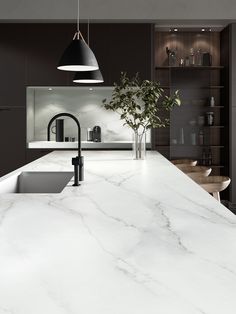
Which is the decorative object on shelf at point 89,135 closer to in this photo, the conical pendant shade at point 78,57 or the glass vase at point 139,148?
the glass vase at point 139,148

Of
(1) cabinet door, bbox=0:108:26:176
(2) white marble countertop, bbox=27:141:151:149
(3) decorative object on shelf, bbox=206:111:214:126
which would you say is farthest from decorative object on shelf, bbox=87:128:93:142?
(3) decorative object on shelf, bbox=206:111:214:126

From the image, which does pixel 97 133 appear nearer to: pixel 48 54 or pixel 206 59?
pixel 48 54

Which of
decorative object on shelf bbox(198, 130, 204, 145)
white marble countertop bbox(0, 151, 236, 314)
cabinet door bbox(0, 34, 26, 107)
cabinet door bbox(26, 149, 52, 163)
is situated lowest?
white marble countertop bbox(0, 151, 236, 314)

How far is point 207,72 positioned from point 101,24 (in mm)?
1672

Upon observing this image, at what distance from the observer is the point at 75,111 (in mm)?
6836

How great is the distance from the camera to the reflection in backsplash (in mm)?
6773

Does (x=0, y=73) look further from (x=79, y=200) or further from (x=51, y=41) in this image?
(x=79, y=200)

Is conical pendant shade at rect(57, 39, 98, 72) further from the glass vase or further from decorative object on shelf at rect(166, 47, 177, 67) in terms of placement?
decorative object on shelf at rect(166, 47, 177, 67)

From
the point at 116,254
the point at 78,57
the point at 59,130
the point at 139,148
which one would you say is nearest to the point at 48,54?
the point at 59,130

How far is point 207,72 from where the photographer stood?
6.86 m

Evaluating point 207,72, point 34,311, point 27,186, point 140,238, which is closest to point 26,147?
point 207,72

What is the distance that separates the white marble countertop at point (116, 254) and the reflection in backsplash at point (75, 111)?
493cm

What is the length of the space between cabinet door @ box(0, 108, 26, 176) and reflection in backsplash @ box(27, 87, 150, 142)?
0.40 m

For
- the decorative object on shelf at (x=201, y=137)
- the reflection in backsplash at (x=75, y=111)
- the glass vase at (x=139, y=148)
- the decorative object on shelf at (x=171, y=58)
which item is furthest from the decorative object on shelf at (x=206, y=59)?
the glass vase at (x=139, y=148)
